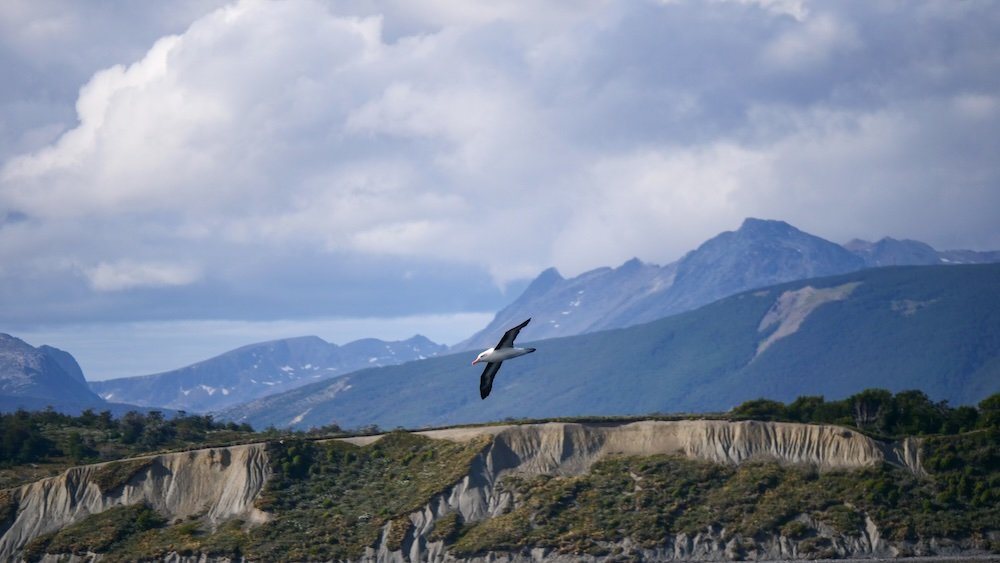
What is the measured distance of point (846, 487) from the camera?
4161 inches

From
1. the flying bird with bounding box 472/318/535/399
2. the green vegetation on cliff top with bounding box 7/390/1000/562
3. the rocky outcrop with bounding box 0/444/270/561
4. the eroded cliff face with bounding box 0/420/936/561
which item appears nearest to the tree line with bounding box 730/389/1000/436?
the green vegetation on cliff top with bounding box 7/390/1000/562

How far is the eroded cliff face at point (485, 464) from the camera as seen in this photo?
11025 centimetres

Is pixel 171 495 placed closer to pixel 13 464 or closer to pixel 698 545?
pixel 13 464

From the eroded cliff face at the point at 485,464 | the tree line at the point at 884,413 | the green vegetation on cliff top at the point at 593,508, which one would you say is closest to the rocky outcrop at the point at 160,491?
the eroded cliff face at the point at 485,464

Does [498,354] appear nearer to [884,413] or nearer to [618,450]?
[618,450]

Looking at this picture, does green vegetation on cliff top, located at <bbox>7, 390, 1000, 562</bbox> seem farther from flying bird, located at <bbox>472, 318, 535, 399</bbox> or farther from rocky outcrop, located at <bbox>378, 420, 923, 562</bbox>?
flying bird, located at <bbox>472, 318, 535, 399</bbox>

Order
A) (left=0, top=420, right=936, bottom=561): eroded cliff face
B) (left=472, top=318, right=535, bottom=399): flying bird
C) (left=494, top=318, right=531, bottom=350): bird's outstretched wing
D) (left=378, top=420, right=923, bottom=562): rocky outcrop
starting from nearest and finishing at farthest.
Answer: (left=494, top=318, right=531, bottom=350): bird's outstretched wing
(left=472, top=318, right=535, bottom=399): flying bird
(left=378, top=420, right=923, bottom=562): rocky outcrop
(left=0, top=420, right=936, bottom=561): eroded cliff face

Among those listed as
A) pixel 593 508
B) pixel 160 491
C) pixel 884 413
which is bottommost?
pixel 593 508

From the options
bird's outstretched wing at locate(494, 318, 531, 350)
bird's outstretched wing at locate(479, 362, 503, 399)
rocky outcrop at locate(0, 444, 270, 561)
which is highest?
bird's outstretched wing at locate(494, 318, 531, 350)

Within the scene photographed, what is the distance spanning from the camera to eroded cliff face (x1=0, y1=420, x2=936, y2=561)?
110 meters

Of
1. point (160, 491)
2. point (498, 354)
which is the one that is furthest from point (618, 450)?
point (498, 354)

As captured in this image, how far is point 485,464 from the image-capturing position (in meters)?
115

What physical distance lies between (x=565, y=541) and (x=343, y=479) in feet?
79.3

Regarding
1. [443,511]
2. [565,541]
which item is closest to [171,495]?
[443,511]
